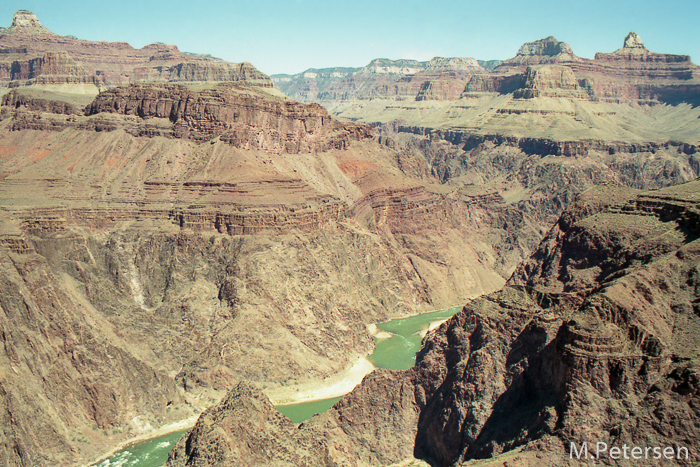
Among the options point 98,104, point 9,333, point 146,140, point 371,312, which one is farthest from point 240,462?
point 98,104

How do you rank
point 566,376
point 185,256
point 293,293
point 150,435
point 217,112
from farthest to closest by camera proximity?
point 217,112, point 185,256, point 293,293, point 150,435, point 566,376

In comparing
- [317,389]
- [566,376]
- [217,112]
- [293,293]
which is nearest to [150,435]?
[317,389]

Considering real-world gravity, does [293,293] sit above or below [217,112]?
below

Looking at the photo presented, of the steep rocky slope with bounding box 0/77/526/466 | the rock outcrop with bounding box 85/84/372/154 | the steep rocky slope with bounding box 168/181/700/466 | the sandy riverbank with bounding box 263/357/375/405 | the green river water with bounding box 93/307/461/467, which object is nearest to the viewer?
the steep rocky slope with bounding box 168/181/700/466

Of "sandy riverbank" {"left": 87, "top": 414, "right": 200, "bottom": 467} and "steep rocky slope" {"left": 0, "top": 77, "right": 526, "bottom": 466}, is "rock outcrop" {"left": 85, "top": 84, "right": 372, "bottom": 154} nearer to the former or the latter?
"steep rocky slope" {"left": 0, "top": 77, "right": 526, "bottom": 466}

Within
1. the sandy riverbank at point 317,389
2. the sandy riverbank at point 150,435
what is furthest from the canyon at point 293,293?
the sandy riverbank at point 317,389

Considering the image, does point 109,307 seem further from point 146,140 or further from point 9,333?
point 146,140

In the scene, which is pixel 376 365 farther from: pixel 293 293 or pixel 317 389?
pixel 293 293

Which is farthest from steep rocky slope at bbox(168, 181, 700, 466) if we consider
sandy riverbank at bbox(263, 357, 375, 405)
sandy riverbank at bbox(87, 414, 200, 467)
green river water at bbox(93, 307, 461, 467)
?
sandy riverbank at bbox(263, 357, 375, 405)
